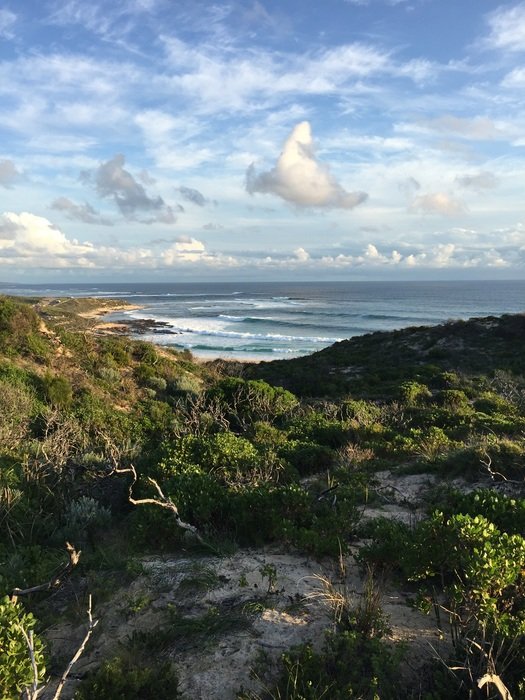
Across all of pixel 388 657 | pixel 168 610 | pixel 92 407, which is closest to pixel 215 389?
pixel 92 407

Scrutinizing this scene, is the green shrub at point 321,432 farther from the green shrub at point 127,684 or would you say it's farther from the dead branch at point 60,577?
the dead branch at point 60,577

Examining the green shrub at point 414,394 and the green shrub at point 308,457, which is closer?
the green shrub at point 308,457

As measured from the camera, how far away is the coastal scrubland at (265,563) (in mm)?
2863

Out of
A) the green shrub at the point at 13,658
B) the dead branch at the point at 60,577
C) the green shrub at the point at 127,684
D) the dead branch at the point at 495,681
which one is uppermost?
the dead branch at the point at 60,577

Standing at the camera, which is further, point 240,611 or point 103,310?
point 103,310

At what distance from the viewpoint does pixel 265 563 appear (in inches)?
176

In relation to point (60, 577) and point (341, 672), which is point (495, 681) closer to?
point (341, 672)

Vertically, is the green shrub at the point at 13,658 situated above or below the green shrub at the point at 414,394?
above

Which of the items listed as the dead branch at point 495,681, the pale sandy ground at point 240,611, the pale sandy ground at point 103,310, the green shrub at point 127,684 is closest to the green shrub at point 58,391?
the pale sandy ground at point 240,611

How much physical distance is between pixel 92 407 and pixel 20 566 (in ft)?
24.9

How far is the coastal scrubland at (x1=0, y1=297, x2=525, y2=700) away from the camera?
286 centimetres

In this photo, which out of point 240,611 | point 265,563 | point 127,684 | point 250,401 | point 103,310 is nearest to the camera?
point 127,684

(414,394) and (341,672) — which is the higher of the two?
(341,672)

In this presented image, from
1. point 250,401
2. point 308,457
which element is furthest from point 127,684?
point 250,401
